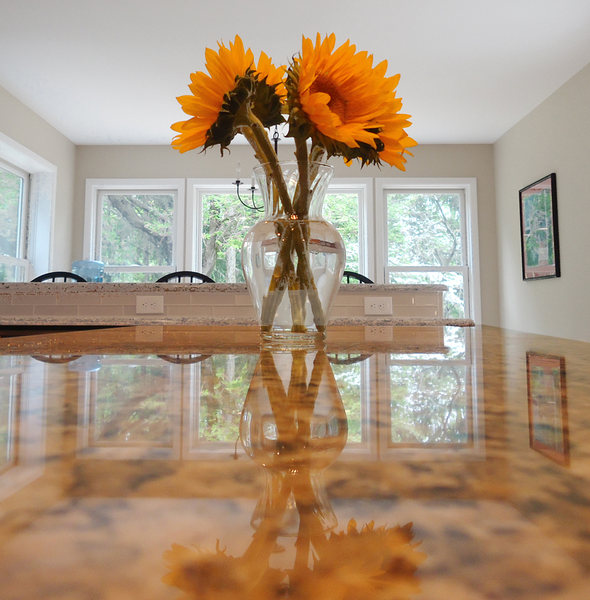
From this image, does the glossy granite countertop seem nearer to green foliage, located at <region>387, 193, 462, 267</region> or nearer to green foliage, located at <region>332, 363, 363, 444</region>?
green foliage, located at <region>332, 363, 363, 444</region>

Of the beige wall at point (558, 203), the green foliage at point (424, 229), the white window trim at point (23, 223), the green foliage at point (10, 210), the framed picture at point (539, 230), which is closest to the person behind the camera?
the beige wall at point (558, 203)

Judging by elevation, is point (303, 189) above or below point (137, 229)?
below

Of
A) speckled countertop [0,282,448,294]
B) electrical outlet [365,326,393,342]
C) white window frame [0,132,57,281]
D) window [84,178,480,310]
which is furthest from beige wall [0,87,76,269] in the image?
electrical outlet [365,326,393,342]

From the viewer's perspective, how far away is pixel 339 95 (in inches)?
18.1

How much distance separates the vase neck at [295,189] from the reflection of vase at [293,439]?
0.29m

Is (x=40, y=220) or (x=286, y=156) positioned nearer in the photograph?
(x=40, y=220)

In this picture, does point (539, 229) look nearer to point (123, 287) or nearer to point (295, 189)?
point (123, 287)

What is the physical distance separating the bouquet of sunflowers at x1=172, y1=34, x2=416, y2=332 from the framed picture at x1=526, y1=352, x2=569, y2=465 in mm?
→ 252

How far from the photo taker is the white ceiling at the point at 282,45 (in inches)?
107

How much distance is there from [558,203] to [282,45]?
2291 mm

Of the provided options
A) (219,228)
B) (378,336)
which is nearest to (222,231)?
(219,228)

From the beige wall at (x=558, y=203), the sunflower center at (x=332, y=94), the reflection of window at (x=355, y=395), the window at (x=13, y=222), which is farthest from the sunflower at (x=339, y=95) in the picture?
the window at (x=13, y=222)

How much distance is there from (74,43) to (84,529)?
3651mm

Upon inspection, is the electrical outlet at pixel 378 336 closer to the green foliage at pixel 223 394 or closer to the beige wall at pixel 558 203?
the green foliage at pixel 223 394
